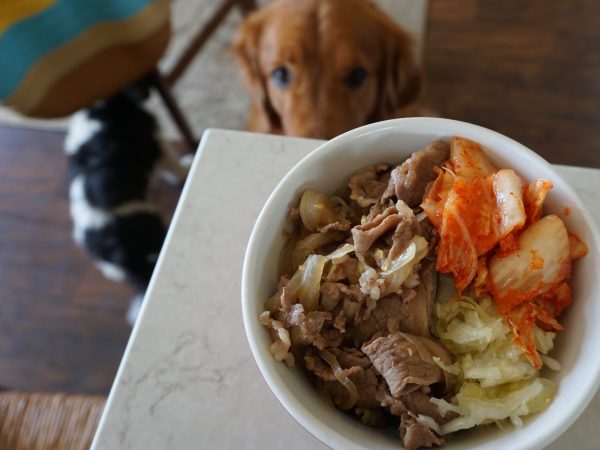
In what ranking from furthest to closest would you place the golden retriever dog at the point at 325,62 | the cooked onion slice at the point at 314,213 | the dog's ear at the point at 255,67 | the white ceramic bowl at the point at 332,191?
1. the dog's ear at the point at 255,67
2. the golden retriever dog at the point at 325,62
3. the cooked onion slice at the point at 314,213
4. the white ceramic bowl at the point at 332,191

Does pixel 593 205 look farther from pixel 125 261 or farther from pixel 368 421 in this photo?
pixel 125 261

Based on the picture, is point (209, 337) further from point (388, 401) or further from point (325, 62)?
point (325, 62)

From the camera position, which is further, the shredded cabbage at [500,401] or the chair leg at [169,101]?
the chair leg at [169,101]

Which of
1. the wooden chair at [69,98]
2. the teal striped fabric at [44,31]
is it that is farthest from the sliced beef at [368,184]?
the teal striped fabric at [44,31]

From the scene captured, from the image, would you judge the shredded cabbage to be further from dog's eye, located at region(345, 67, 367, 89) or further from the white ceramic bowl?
dog's eye, located at region(345, 67, 367, 89)

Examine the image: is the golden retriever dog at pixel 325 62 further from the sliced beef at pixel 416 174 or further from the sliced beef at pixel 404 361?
A: the sliced beef at pixel 404 361

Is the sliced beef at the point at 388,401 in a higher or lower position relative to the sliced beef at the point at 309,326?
lower

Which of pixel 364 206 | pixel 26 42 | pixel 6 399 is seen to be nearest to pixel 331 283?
pixel 364 206
